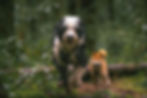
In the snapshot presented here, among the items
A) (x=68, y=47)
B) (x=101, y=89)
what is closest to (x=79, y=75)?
(x=101, y=89)

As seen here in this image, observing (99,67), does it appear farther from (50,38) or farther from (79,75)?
(50,38)

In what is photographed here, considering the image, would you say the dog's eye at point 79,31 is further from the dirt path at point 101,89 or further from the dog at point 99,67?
the dirt path at point 101,89

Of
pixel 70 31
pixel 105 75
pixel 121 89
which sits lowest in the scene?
pixel 121 89

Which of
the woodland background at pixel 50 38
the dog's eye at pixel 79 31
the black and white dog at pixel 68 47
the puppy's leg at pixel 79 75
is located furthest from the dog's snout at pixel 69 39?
the puppy's leg at pixel 79 75

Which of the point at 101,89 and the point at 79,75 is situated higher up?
the point at 79,75

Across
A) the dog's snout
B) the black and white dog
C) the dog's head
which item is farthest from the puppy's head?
the dog's snout

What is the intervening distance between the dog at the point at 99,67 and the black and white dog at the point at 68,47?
0.57ft

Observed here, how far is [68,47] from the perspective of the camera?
4887 mm

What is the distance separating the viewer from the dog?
521 centimetres

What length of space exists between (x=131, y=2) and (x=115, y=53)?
2044 mm

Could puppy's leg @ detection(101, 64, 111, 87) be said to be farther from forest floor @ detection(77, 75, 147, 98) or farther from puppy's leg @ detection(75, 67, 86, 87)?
puppy's leg @ detection(75, 67, 86, 87)

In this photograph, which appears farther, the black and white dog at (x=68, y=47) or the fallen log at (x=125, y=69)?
the fallen log at (x=125, y=69)

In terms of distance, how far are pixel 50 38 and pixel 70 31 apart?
956mm

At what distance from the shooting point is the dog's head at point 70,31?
186 inches
